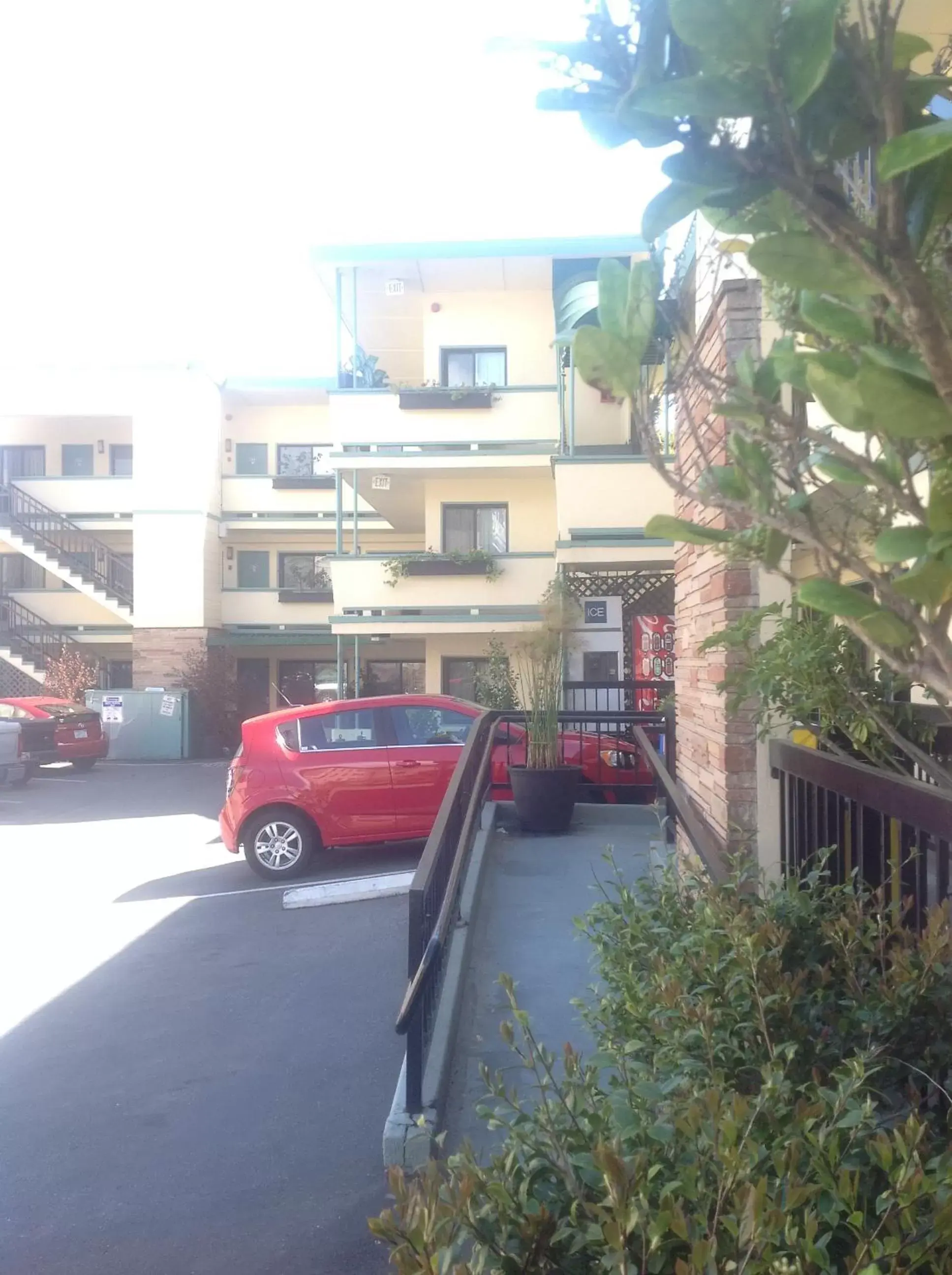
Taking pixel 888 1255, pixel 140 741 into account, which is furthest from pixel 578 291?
pixel 140 741

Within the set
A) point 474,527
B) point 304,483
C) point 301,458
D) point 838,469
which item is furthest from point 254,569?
point 838,469

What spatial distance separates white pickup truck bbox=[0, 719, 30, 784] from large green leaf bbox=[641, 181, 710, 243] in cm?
1910

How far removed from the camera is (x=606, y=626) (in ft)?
44.1

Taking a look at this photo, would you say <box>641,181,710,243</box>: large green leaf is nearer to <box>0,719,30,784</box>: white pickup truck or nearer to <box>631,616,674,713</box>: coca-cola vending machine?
<box>631,616,674,713</box>: coca-cola vending machine

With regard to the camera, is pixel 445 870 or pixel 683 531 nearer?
pixel 683 531

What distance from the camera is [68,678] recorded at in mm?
24641

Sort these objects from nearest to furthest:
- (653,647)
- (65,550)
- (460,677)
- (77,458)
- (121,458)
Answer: (653,647), (460,677), (65,550), (121,458), (77,458)

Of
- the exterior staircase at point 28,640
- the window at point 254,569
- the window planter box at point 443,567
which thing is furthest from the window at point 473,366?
the exterior staircase at point 28,640

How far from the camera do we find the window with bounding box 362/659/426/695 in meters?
26.1

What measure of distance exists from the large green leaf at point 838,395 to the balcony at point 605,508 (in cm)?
1378

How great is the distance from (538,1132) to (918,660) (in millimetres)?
1017

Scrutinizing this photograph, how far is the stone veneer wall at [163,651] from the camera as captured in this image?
25344 millimetres

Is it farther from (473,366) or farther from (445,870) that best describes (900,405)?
(473,366)

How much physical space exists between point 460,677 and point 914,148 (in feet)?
65.7
